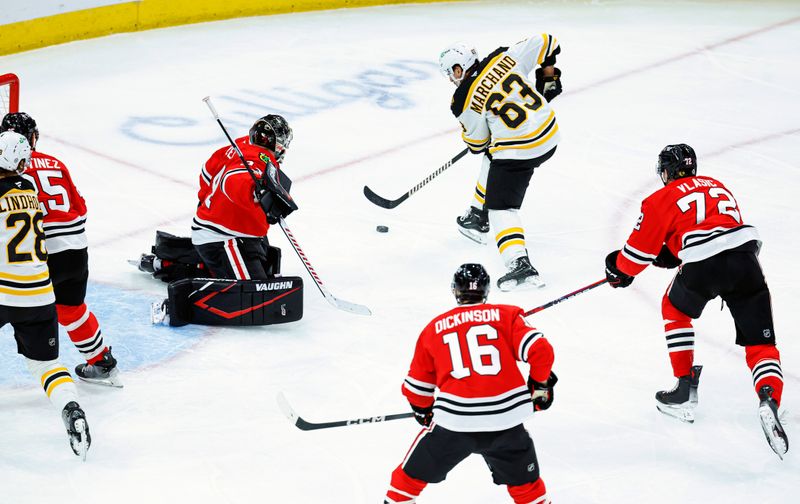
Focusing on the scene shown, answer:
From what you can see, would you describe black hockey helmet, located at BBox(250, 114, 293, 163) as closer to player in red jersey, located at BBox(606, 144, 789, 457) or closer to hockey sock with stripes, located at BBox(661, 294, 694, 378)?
player in red jersey, located at BBox(606, 144, 789, 457)

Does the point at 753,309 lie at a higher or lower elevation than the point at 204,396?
higher

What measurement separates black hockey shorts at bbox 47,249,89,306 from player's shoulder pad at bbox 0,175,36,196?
349mm

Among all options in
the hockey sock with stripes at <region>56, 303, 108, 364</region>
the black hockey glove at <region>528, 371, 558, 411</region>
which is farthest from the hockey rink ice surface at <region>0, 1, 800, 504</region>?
the black hockey glove at <region>528, 371, 558, 411</region>

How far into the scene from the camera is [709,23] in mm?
8953

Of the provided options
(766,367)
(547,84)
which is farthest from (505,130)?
(766,367)

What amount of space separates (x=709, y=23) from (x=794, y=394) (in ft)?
18.4

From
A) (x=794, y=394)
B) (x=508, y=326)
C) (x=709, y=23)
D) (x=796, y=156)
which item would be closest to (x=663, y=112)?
(x=796, y=156)

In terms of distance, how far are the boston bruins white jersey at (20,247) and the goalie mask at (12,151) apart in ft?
0.13

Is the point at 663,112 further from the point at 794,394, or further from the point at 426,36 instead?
the point at 794,394

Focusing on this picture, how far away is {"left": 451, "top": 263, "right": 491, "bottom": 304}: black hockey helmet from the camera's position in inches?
115

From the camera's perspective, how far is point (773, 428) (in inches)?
137

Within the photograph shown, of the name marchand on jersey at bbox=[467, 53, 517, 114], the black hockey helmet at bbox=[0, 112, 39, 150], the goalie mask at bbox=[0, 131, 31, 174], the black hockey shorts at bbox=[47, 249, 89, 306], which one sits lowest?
the black hockey shorts at bbox=[47, 249, 89, 306]

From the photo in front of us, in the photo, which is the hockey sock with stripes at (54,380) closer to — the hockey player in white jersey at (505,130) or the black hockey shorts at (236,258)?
the black hockey shorts at (236,258)

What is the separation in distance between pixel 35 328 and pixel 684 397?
2127mm
